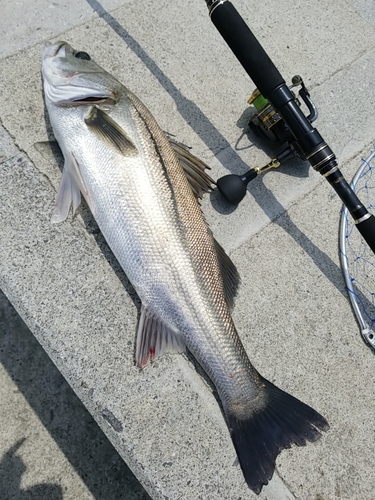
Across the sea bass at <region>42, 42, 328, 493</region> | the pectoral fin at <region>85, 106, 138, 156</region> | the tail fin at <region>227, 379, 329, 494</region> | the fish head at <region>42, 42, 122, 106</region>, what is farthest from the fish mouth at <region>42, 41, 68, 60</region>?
the tail fin at <region>227, 379, 329, 494</region>

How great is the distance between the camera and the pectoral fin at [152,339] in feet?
6.95

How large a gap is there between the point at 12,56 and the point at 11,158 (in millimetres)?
811

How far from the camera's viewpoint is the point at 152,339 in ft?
6.99

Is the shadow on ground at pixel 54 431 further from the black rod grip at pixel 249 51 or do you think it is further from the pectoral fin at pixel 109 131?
the black rod grip at pixel 249 51

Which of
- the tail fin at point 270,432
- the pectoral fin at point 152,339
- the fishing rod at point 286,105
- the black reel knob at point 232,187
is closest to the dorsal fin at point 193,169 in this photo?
the black reel knob at point 232,187

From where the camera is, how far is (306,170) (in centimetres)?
300

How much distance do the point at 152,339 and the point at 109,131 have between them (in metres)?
1.07

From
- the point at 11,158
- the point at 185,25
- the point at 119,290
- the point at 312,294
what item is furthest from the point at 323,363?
A: the point at 185,25

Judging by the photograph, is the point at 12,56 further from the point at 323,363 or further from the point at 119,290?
the point at 323,363

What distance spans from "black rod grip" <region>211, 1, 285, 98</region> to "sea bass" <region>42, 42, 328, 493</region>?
636 millimetres

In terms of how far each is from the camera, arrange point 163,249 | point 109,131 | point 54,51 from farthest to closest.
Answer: point 54,51
point 109,131
point 163,249

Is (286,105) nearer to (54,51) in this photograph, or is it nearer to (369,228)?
(369,228)

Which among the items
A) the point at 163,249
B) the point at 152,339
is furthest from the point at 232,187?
the point at 152,339

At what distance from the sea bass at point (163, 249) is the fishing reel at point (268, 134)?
1.05ft
